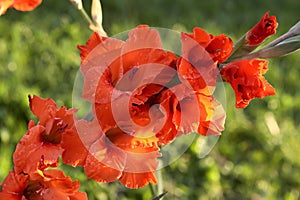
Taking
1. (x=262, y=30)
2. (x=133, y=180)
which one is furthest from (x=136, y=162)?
(x=262, y=30)

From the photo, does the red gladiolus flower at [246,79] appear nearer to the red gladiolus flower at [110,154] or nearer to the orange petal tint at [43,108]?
the red gladiolus flower at [110,154]

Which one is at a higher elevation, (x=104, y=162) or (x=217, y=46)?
(x=217, y=46)

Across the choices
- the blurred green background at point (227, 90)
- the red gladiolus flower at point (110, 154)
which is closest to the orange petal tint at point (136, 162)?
the red gladiolus flower at point (110, 154)

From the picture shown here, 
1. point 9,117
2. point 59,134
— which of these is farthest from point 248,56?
point 9,117

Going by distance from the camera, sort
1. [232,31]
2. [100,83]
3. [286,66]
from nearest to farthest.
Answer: [100,83], [286,66], [232,31]

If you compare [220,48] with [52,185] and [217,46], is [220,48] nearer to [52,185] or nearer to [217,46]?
[217,46]

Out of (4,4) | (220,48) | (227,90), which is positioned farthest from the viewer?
(227,90)

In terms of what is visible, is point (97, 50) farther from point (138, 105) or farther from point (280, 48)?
point (280, 48)
